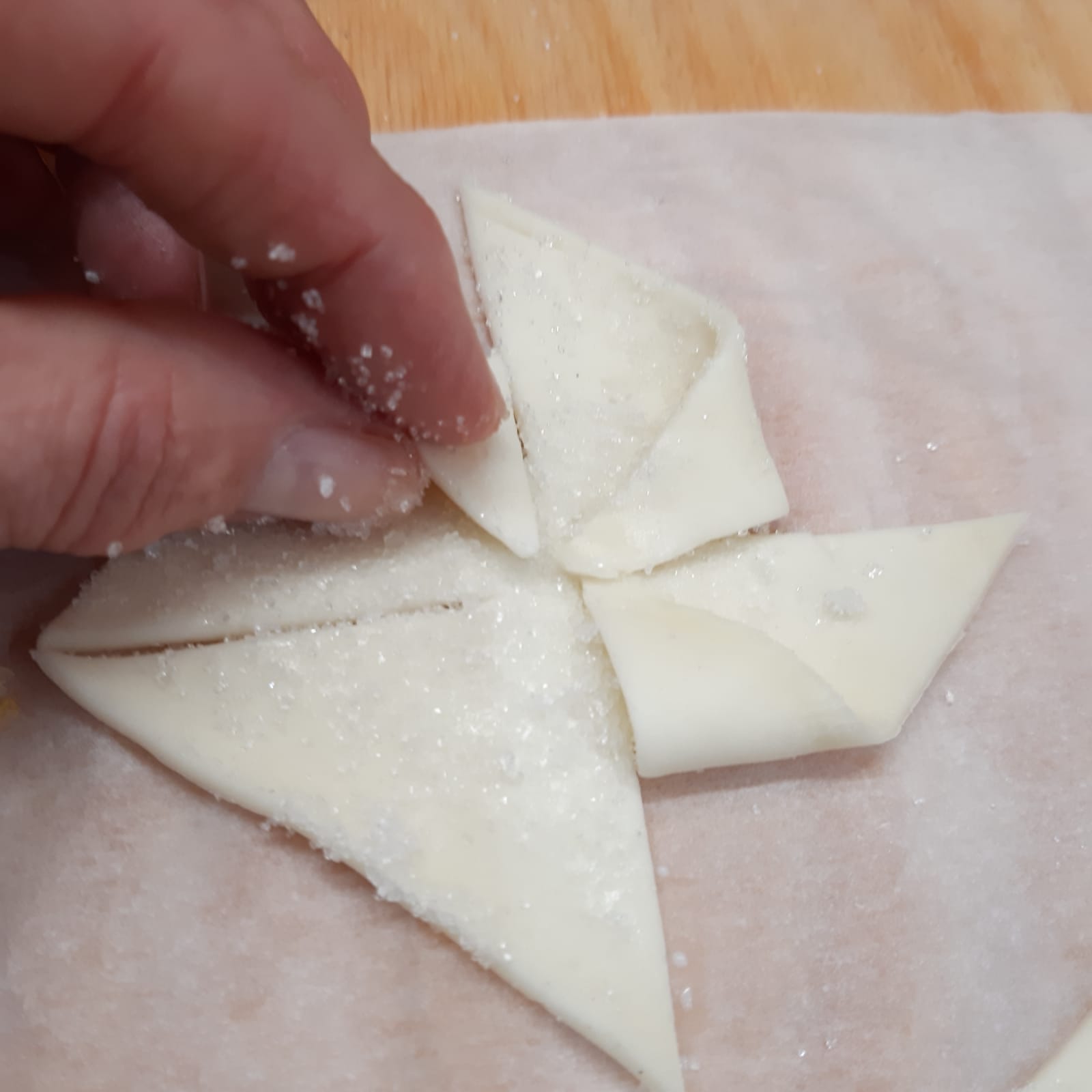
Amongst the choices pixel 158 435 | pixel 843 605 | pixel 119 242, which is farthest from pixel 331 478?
pixel 843 605

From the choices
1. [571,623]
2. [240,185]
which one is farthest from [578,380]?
[240,185]

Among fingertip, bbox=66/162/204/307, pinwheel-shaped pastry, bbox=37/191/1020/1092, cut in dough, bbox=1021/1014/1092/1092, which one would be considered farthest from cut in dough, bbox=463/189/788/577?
cut in dough, bbox=1021/1014/1092/1092

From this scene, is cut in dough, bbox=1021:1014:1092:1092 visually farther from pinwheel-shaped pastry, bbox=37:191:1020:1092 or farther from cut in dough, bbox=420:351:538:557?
cut in dough, bbox=420:351:538:557

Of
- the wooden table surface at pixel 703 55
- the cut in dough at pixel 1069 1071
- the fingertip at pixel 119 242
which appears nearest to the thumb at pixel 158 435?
the fingertip at pixel 119 242

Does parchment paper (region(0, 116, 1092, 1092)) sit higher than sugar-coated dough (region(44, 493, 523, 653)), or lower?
lower

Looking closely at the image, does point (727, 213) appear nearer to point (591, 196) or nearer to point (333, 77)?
point (591, 196)

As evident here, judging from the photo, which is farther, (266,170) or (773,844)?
(773,844)

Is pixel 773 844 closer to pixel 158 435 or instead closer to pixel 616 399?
pixel 616 399
